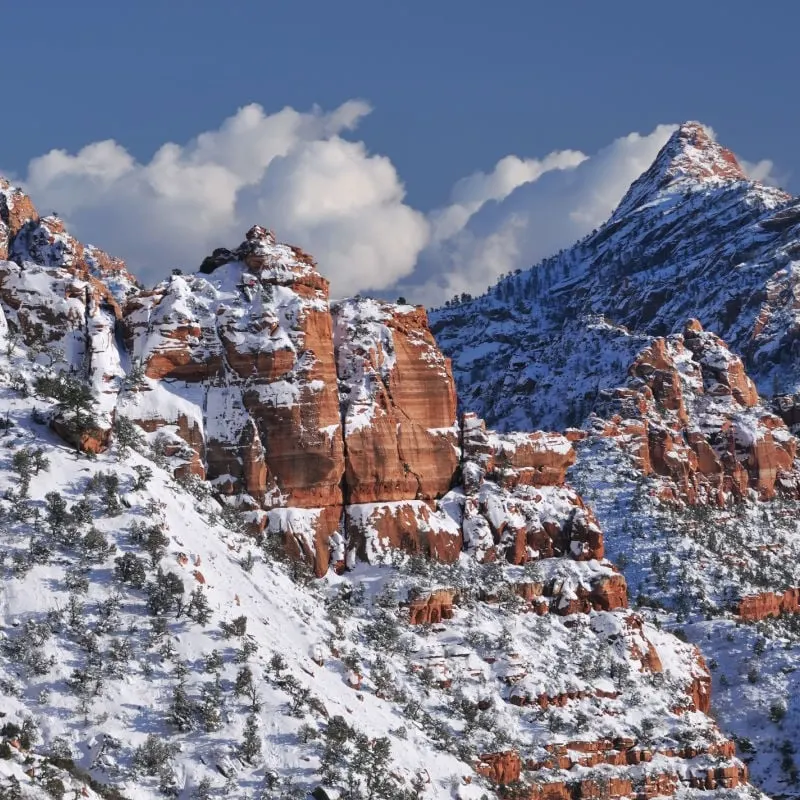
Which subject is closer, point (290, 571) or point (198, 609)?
point (198, 609)

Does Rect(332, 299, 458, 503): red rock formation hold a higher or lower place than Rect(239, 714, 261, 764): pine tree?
higher

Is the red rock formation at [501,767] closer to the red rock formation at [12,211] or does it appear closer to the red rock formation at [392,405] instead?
the red rock formation at [392,405]

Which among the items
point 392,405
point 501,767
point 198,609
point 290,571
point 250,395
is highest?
point 392,405

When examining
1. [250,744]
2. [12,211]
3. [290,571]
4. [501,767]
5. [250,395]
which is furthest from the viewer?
[12,211]

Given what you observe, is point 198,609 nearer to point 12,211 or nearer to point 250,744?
point 250,744

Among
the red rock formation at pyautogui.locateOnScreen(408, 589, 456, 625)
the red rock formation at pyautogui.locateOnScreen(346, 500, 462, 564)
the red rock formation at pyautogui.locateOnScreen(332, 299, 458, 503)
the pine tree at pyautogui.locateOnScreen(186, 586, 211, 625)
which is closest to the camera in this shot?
the pine tree at pyautogui.locateOnScreen(186, 586, 211, 625)

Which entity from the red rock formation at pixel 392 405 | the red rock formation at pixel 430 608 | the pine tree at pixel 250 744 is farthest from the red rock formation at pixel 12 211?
the pine tree at pixel 250 744

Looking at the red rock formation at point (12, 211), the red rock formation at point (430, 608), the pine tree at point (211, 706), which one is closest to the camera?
the pine tree at point (211, 706)

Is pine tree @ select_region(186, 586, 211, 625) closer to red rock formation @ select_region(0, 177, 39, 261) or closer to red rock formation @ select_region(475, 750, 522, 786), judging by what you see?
red rock formation @ select_region(475, 750, 522, 786)

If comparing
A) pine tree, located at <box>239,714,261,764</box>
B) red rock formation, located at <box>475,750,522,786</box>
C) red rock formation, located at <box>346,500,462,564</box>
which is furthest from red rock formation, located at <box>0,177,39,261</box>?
red rock formation, located at <box>475,750,522,786</box>

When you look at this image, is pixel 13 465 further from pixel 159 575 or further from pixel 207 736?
pixel 207 736

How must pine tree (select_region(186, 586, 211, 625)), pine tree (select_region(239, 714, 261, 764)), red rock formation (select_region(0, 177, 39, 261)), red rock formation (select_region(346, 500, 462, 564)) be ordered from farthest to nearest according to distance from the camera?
red rock formation (select_region(0, 177, 39, 261)), red rock formation (select_region(346, 500, 462, 564)), pine tree (select_region(186, 586, 211, 625)), pine tree (select_region(239, 714, 261, 764))

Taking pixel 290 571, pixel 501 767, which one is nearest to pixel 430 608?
pixel 290 571

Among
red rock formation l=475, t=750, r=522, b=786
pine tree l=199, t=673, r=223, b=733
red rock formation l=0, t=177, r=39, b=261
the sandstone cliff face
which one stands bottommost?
red rock formation l=475, t=750, r=522, b=786
